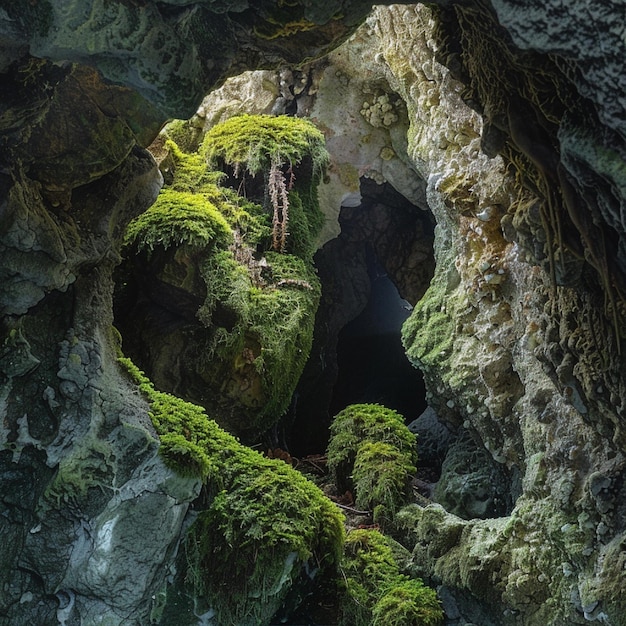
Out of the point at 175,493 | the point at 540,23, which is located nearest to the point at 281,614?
the point at 175,493

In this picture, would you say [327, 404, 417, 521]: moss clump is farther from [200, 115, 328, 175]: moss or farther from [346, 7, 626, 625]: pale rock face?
[200, 115, 328, 175]: moss

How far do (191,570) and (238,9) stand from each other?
255cm

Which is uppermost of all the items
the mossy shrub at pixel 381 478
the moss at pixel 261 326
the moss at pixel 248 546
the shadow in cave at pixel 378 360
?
the shadow in cave at pixel 378 360

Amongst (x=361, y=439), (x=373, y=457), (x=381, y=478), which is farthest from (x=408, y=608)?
(x=361, y=439)

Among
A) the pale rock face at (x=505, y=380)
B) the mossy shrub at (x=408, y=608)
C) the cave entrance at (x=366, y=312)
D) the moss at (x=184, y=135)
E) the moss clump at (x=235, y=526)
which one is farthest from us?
the cave entrance at (x=366, y=312)

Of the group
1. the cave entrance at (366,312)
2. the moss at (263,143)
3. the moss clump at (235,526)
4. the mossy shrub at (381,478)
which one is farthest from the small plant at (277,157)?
the moss clump at (235,526)

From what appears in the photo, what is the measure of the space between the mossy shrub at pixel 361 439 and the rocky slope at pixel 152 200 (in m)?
0.75

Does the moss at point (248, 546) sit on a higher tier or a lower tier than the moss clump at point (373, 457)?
lower

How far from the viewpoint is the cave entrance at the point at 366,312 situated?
24.0 feet

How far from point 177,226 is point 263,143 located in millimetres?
1185

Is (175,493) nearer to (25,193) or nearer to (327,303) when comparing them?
(25,193)

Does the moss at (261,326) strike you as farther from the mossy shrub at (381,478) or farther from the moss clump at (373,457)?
the mossy shrub at (381,478)

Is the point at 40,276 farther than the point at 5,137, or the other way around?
the point at 40,276

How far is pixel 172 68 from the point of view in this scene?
2.29 m
